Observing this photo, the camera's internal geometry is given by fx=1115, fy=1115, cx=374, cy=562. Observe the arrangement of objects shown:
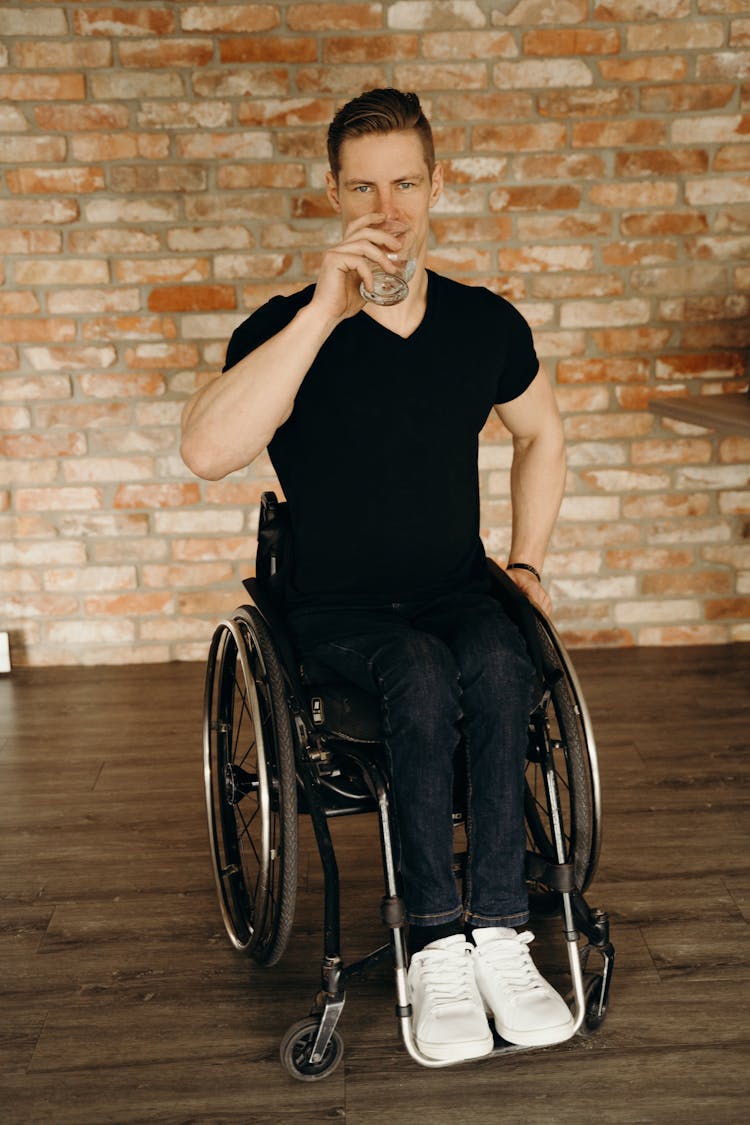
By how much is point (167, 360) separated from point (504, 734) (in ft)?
6.42

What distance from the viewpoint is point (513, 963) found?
1.55 metres

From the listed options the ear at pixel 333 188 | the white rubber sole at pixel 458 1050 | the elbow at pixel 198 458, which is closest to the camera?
the white rubber sole at pixel 458 1050

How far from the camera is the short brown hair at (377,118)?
66.5 inches

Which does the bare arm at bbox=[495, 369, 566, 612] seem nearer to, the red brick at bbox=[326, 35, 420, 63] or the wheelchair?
the wheelchair

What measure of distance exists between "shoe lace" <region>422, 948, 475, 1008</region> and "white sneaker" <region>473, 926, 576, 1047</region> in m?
0.03

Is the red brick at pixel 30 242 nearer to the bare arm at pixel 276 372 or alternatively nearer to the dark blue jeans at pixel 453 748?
the bare arm at pixel 276 372

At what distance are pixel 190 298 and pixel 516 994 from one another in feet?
7.24

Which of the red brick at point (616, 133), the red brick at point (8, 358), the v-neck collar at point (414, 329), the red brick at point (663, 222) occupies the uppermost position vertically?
the red brick at point (616, 133)

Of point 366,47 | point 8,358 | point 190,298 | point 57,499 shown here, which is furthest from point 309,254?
point 57,499

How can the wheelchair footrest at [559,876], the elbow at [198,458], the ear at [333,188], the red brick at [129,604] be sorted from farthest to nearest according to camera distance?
the red brick at [129,604] → the ear at [333,188] → the elbow at [198,458] → the wheelchair footrest at [559,876]

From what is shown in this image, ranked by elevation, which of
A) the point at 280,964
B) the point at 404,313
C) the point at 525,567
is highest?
the point at 404,313

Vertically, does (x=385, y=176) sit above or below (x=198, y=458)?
above

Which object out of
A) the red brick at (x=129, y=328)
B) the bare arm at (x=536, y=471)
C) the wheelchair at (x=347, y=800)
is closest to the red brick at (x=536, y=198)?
the red brick at (x=129, y=328)

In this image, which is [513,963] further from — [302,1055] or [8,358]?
[8,358]
